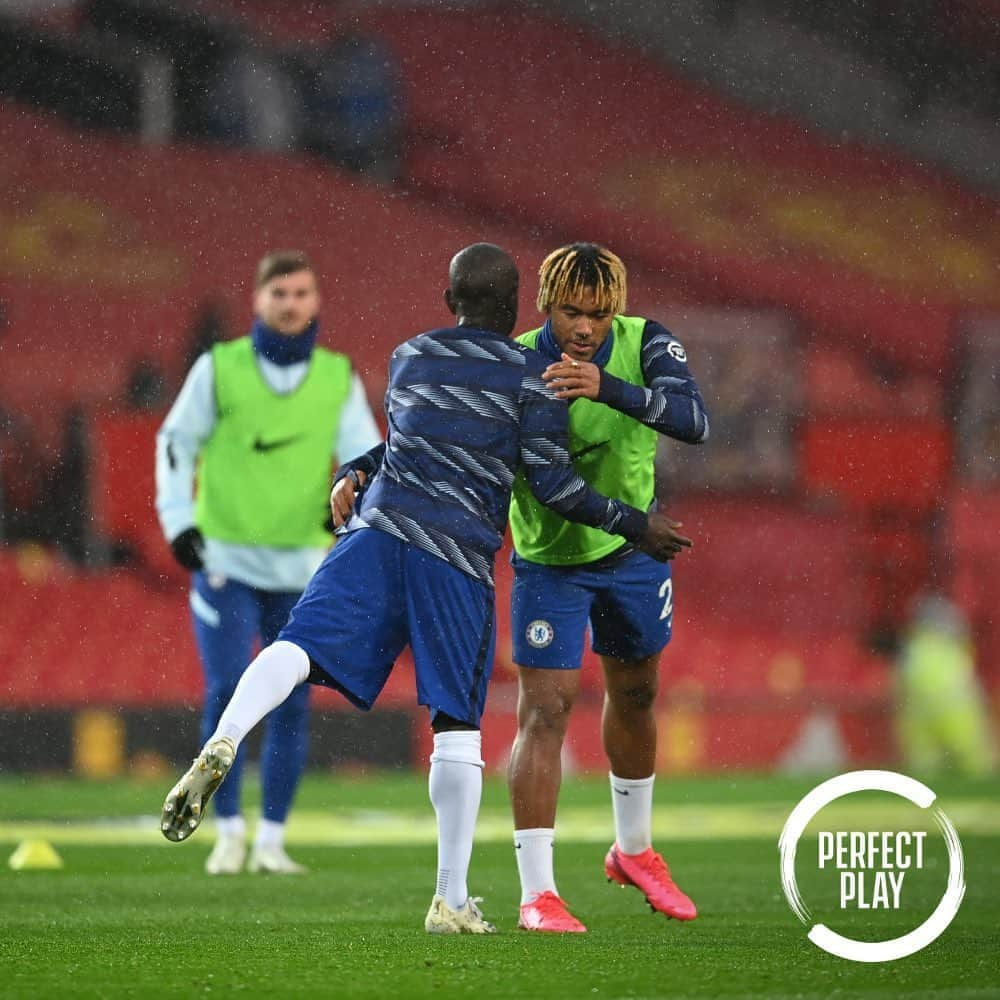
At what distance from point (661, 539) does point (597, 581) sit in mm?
444

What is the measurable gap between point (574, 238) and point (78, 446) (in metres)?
5.60

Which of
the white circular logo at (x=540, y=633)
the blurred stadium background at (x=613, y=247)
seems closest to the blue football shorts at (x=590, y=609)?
the white circular logo at (x=540, y=633)

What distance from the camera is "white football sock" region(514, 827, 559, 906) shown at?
5.02 meters

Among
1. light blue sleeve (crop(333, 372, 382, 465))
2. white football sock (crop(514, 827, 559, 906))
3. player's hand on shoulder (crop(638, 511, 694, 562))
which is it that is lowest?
white football sock (crop(514, 827, 559, 906))

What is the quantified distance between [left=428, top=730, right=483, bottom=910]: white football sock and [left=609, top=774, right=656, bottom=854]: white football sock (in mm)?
865

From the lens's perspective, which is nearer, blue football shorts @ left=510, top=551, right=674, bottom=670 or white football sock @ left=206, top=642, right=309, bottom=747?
white football sock @ left=206, top=642, right=309, bottom=747

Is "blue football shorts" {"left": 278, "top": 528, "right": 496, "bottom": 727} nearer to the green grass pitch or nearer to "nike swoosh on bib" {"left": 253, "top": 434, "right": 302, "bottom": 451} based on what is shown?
the green grass pitch

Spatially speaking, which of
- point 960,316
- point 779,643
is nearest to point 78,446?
point 779,643

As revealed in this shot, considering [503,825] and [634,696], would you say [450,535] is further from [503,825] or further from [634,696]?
[503,825]

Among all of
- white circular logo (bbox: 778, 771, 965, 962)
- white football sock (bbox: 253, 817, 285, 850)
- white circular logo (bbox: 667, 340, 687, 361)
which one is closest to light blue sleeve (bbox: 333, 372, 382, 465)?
white football sock (bbox: 253, 817, 285, 850)

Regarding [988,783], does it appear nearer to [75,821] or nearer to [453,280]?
[75,821]

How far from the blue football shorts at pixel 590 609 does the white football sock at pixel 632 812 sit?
371 millimetres

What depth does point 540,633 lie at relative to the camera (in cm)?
515

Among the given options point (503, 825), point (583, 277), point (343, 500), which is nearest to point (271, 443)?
point (343, 500)
